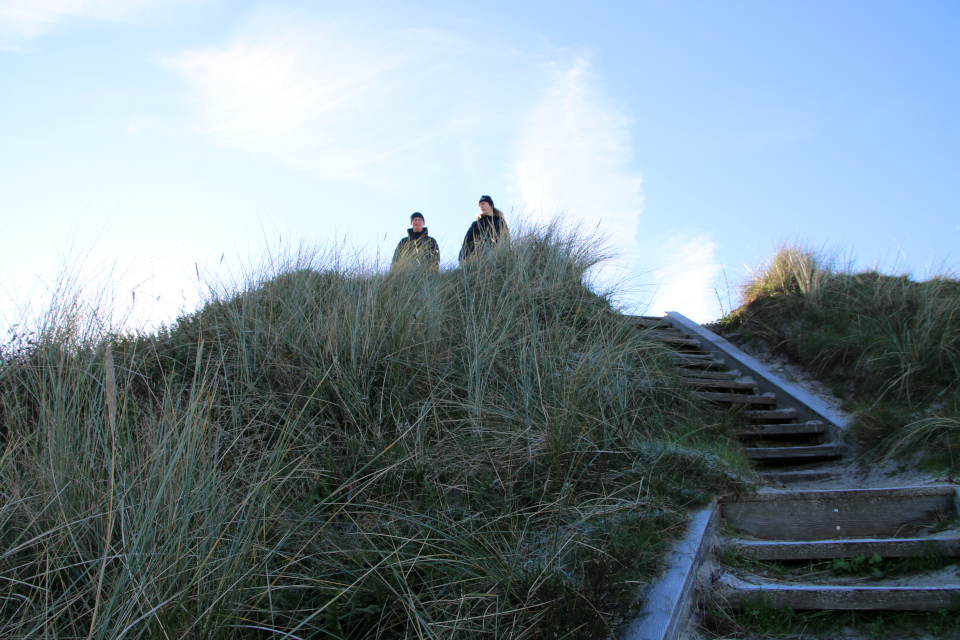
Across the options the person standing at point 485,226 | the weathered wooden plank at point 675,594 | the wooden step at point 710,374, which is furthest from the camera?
the person standing at point 485,226

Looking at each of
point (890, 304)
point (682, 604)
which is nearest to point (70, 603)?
point (682, 604)

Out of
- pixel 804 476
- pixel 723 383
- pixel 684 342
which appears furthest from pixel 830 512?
pixel 684 342

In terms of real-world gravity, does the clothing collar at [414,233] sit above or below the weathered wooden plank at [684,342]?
above

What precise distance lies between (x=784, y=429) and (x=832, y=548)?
227cm

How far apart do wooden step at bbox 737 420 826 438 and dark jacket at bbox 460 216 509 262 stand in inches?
138

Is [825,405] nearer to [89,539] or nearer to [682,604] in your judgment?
[682,604]

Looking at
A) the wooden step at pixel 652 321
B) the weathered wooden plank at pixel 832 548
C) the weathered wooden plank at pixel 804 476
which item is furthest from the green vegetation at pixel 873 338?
the weathered wooden plank at pixel 832 548

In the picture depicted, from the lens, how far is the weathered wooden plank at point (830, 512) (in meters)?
3.52

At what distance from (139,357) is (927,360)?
20.4ft

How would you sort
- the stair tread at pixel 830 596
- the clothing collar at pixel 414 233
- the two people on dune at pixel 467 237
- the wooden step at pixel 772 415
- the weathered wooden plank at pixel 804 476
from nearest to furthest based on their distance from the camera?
the stair tread at pixel 830 596
the weathered wooden plank at pixel 804 476
the wooden step at pixel 772 415
the two people on dune at pixel 467 237
the clothing collar at pixel 414 233

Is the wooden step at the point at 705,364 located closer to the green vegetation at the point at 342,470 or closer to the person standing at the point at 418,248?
the green vegetation at the point at 342,470

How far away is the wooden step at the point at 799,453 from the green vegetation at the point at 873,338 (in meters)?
0.26

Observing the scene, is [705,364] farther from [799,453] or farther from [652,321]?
[799,453]

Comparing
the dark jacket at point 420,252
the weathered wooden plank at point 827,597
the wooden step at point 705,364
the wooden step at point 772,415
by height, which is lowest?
the weathered wooden plank at point 827,597
